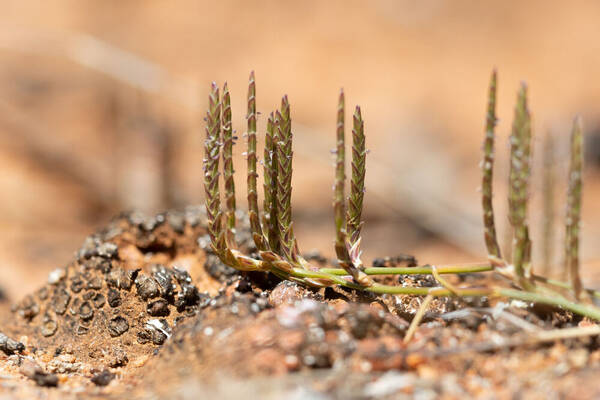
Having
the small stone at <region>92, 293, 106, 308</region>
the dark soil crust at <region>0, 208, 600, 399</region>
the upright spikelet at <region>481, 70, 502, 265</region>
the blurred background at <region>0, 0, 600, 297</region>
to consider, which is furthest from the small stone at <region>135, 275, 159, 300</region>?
the blurred background at <region>0, 0, 600, 297</region>

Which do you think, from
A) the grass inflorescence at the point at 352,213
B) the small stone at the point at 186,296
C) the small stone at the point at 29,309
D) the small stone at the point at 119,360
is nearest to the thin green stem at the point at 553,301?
the grass inflorescence at the point at 352,213

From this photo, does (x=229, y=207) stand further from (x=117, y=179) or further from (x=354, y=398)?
(x=117, y=179)

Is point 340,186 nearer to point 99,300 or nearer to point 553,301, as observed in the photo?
point 553,301

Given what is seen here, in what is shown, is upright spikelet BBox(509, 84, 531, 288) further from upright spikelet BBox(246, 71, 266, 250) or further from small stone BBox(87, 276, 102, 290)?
small stone BBox(87, 276, 102, 290)

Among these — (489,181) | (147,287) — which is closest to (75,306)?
(147,287)

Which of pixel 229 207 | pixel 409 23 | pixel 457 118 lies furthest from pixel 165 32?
pixel 229 207

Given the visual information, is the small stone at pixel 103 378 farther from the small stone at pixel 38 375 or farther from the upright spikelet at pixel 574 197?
the upright spikelet at pixel 574 197
